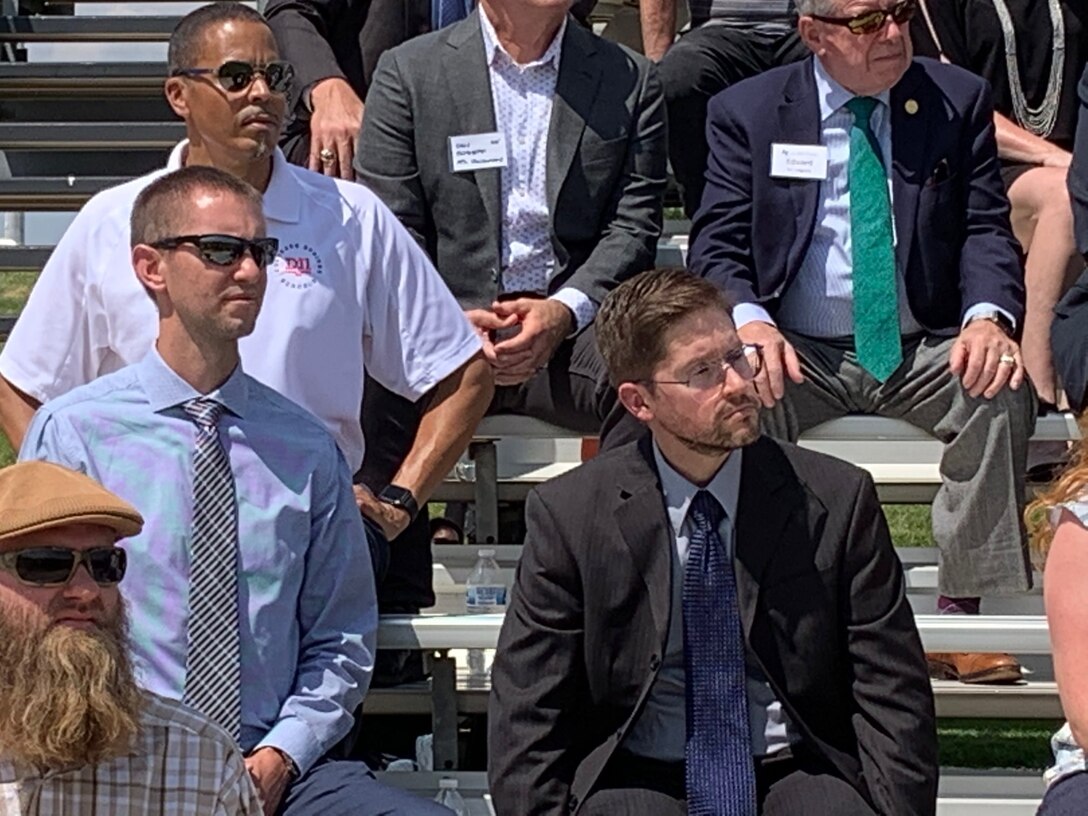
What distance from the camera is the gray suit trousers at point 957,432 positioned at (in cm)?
430

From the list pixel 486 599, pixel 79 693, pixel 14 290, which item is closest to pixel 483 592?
pixel 486 599

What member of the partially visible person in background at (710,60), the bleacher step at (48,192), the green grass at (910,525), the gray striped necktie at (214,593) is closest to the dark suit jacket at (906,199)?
the partially visible person in background at (710,60)

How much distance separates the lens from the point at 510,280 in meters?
4.86

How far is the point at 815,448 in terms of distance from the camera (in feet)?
16.3

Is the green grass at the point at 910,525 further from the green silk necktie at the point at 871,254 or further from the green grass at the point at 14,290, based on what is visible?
the green grass at the point at 14,290

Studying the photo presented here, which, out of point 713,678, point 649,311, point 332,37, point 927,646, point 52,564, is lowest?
point 927,646

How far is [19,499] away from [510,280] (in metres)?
2.20

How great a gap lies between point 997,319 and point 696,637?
4.28 feet

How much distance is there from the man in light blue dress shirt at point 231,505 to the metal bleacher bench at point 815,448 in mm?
1241

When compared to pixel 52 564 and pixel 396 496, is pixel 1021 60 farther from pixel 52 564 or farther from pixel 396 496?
pixel 52 564

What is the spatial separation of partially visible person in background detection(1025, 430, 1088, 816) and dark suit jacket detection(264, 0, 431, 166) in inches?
107

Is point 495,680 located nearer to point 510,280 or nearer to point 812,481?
point 812,481

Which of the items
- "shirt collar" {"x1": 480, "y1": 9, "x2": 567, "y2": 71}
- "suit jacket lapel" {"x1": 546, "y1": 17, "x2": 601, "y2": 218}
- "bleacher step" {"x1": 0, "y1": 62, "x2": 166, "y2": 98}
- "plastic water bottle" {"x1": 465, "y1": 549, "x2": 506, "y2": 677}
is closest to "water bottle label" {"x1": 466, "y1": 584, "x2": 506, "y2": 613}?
"plastic water bottle" {"x1": 465, "y1": 549, "x2": 506, "y2": 677}

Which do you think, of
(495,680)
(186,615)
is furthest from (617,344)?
(186,615)
